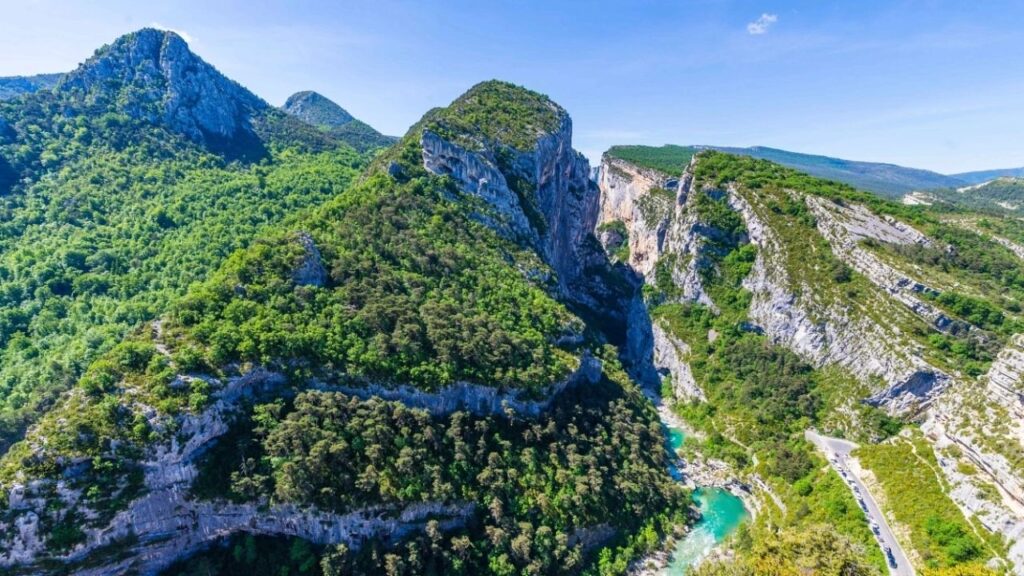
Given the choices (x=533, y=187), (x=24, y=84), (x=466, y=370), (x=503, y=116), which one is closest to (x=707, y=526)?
(x=466, y=370)

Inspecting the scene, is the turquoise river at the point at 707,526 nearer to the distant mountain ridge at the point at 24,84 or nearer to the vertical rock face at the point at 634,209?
the vertical rock face at the point at 634,209

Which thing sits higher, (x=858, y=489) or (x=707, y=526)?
(x=858, y=489)

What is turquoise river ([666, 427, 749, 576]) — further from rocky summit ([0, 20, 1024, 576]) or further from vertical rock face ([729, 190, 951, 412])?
vertical rock face ([729, 190, 951, 412])

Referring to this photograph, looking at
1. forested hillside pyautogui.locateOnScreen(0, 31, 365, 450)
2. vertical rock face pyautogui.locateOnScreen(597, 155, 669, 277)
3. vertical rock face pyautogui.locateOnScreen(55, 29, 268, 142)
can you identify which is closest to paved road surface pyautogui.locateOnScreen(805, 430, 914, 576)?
vertical rock face pyautogui.locateOnScreen(597, 155, 669, 277)

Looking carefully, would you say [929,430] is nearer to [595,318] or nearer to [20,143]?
[595,318]

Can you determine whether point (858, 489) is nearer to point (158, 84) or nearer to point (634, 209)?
point (634, 209)

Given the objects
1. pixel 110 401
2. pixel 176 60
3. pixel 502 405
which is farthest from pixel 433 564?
pixel 176 60

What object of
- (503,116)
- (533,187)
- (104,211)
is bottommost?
(104,211)

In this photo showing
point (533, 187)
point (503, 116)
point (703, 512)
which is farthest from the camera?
point (503, 116)
